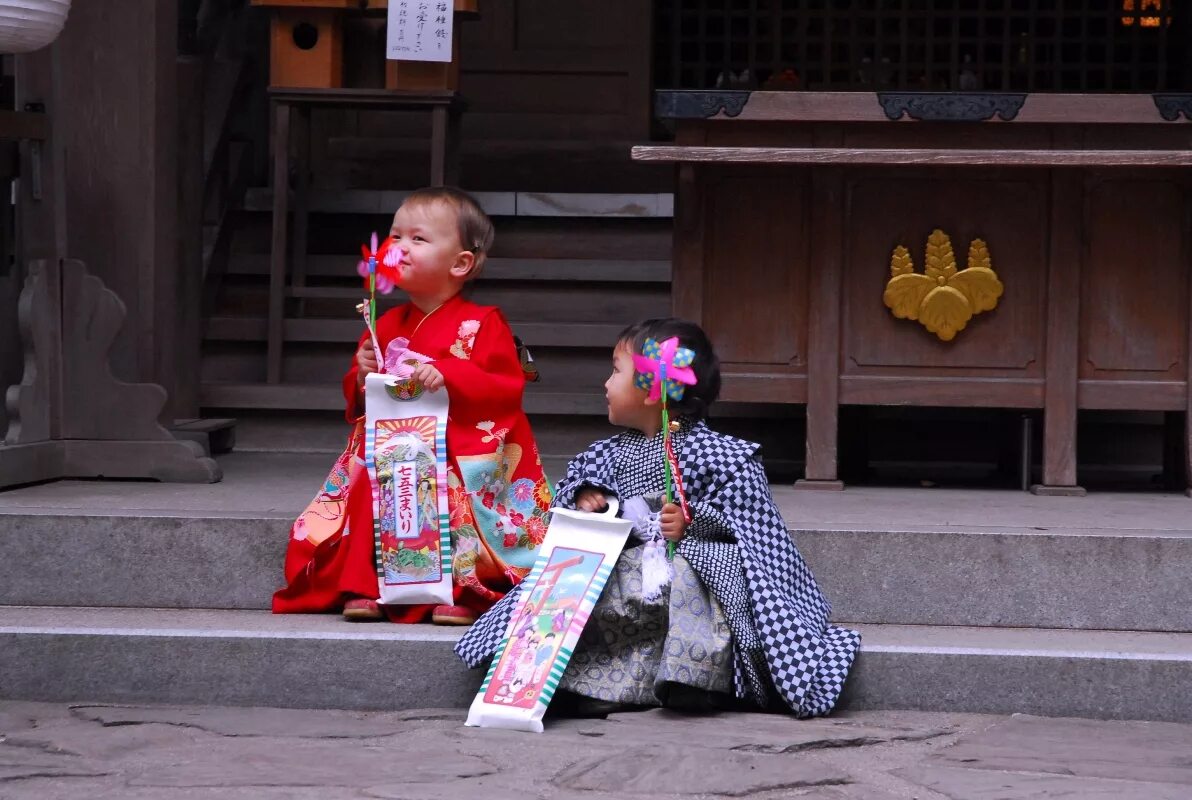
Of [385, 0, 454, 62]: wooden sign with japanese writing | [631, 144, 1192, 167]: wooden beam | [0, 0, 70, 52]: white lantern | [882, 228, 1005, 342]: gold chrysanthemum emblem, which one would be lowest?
[882, 228, 1005, 342]: gold chrysanthemum emblem

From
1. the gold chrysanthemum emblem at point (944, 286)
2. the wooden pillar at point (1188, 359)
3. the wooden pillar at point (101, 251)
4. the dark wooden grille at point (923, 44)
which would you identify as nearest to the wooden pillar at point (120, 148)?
the wooden pillar at point (101, 251)

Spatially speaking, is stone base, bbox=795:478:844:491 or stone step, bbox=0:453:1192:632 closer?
stone step, bbox=0:453:1192:632

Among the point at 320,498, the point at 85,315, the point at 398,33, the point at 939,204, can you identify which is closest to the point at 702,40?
the point at 398,33

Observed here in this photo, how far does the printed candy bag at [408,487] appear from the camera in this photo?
4.13 m

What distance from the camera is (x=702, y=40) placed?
30.7 feet

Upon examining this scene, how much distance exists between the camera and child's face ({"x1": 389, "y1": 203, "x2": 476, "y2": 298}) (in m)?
4.27

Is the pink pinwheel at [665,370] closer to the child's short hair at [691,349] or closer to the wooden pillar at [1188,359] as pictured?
the child's short hair at [691,349]

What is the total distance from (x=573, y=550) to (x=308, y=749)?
2.62 ft

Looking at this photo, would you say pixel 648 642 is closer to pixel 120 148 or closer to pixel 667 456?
pixel 667 456

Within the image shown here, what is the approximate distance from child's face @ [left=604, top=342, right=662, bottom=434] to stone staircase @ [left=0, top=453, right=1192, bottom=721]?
2.11ft

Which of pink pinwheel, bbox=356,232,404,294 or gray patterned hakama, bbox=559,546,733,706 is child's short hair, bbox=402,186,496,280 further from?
gray patterned hakama, bbox=559,546,733,706

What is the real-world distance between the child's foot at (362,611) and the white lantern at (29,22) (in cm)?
205

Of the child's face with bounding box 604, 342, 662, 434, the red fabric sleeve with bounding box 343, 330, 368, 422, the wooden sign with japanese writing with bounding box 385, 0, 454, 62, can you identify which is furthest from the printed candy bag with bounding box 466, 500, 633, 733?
the wooden sign with japanese writing with bounding box 385, 0, 454, 62

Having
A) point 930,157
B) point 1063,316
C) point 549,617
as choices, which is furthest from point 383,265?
point 1063,316
